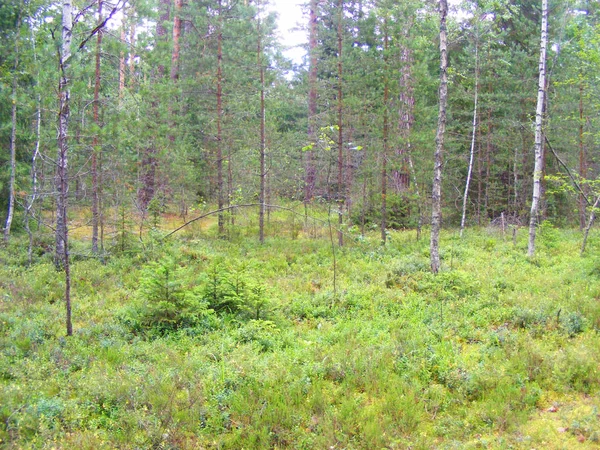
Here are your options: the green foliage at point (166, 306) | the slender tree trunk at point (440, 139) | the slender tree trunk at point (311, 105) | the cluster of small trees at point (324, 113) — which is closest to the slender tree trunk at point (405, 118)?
the cluster of small trees at point (324, 113)

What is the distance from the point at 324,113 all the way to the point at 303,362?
12.7 metres

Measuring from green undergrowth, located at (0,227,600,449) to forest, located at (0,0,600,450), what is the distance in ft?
0.11

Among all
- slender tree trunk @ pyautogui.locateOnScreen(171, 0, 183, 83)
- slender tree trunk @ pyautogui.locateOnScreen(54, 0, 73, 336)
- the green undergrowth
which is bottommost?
the green undergrowth

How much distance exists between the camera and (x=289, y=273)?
13320 mm

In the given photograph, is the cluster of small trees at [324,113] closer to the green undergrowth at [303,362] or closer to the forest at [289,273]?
the forest at [289,273]

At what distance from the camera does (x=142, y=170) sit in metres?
21.7

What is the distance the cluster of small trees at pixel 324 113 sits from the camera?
12734 millimetres

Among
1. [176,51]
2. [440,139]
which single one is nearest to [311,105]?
[176,51]

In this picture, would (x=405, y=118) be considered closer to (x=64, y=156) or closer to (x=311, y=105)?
(x=311, y=105)

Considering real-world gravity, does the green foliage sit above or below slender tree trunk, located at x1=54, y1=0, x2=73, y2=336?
below

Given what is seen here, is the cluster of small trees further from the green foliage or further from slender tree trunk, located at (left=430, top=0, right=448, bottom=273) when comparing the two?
the green foliage

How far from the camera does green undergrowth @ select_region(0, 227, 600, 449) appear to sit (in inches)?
204

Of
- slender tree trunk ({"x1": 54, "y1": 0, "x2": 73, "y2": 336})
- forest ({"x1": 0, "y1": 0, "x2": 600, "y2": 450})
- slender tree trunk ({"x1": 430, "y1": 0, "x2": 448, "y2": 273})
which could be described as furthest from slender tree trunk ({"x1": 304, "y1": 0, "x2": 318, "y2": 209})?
slender tree trunk ({"x1": 54, "y1": 0, "x2": 73, "y2": 336})

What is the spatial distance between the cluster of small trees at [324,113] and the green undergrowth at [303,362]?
2.96 m
